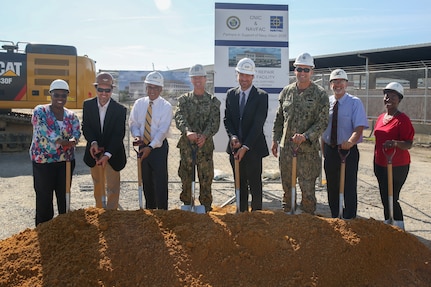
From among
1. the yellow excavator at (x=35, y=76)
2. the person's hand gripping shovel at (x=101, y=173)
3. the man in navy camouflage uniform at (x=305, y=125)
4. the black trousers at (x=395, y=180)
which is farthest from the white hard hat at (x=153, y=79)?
the yellow excavator at (x=35, y=76)

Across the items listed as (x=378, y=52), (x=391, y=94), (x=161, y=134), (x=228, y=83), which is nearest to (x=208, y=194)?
(x=161, y=134)

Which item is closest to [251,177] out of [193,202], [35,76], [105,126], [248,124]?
[248,124]

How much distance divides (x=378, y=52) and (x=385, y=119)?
1910 centimetres

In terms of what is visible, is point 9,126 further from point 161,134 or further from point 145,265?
point 145,265

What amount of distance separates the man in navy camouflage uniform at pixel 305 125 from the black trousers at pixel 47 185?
2551mm

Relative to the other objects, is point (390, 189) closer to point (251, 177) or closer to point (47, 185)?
point (251, 177)

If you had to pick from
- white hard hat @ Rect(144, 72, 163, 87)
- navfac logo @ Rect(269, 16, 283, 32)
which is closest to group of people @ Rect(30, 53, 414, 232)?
white hard hat @ Rect(144, 72, 163, 87)

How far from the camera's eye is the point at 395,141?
15.1 ft

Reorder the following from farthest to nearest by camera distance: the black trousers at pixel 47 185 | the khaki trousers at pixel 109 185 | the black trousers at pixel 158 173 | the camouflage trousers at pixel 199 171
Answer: the camouflage trousers at pixel 199 171, the khaki trousers at pixel 109 185, the black trousers at pixel 158 173, the black trousers at pixel 47 185

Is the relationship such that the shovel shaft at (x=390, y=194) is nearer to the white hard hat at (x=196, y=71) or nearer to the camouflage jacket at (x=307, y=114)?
the camouflage jacket at (x=307, y=114)

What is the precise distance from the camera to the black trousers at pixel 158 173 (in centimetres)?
514

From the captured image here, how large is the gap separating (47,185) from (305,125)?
9.92ft

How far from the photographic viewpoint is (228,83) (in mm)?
7035

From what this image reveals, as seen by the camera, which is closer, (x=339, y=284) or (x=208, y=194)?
(x=339, y=284)
